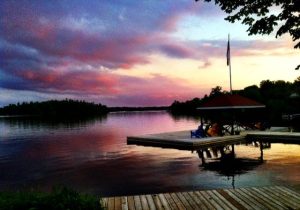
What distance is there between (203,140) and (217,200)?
20.0 meters

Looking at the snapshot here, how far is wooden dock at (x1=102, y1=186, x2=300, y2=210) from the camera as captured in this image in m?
10.2

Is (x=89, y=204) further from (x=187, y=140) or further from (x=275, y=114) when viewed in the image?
(x=275, y=114)

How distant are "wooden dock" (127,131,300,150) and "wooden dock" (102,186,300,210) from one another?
18603 mm

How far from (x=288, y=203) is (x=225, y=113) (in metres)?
69.1

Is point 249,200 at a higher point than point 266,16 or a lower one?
lower

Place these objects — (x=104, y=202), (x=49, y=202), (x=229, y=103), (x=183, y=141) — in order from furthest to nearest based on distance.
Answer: (x=229, y=103)
(x=183, y=141)
(x=104, y=202)
(x=49, y=202)

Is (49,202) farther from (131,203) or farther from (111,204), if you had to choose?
(131,203)

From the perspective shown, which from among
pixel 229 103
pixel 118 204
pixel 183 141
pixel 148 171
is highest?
pixel 229 103

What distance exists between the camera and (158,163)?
25828 mm

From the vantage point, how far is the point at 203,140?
3064cm

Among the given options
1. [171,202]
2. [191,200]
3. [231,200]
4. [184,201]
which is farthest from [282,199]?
[171,202]

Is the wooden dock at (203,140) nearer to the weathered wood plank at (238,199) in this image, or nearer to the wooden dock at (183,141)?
the wooden dock at (183,141)

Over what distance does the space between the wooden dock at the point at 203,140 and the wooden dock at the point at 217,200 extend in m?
18.6

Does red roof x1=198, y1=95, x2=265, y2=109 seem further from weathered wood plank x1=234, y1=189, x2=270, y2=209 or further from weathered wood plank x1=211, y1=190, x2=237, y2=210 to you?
weathered wood plank x1=211, y1=190, x2=237, y2=210
